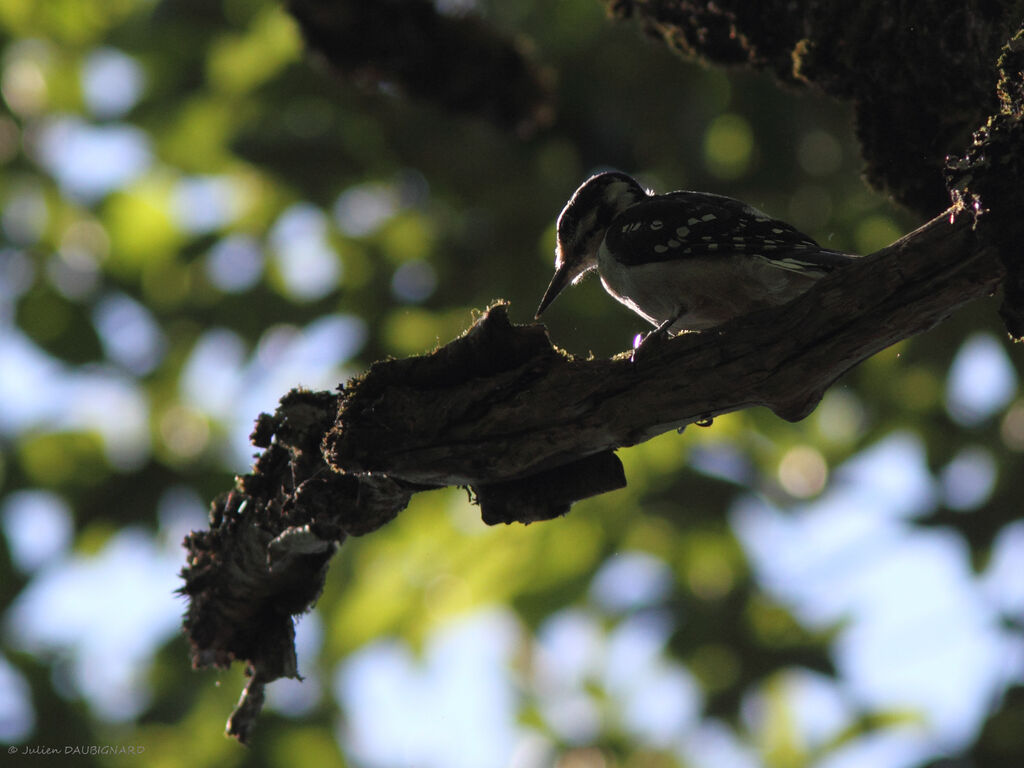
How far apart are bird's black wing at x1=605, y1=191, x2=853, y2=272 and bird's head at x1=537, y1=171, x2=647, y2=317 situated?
1.27 ft

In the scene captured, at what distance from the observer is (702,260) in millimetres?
A: 4066

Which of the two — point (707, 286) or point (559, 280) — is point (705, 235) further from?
point (559, 280)

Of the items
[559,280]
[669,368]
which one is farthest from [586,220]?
[669,368]

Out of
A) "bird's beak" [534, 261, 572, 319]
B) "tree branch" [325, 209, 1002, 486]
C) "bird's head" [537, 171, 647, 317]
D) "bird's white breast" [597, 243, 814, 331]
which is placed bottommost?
"tree branch" [325, 209, 1002, 486]

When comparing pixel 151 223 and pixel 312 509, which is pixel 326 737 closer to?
pixel 151 223

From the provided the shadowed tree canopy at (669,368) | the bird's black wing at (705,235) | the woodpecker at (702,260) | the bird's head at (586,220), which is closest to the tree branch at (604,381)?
the shadowed tree canopy at (669,368)

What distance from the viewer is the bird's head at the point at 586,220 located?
5012mm

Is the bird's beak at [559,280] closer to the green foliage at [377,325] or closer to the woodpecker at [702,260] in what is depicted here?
the woodpecker at [702,260]

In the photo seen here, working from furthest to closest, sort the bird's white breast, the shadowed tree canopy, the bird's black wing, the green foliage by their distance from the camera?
the green foliage → the bird's white breast → the bird's black wing → the shadowed tree canopy

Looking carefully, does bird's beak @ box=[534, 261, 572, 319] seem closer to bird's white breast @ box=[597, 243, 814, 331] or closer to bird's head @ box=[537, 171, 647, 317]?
bird's head @ box=[537, 171, 647, 317]

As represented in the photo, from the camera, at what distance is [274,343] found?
7418 millimetres

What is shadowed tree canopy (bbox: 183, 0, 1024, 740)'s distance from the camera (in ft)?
8.77

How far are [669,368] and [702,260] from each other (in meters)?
1.30

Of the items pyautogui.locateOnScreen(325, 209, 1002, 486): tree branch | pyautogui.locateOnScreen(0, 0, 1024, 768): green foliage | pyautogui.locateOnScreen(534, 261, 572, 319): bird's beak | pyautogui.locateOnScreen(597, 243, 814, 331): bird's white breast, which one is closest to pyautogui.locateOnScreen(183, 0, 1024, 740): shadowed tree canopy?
pyautogui.locateOnScreen(325, 209, 1002, 486): tree branch
